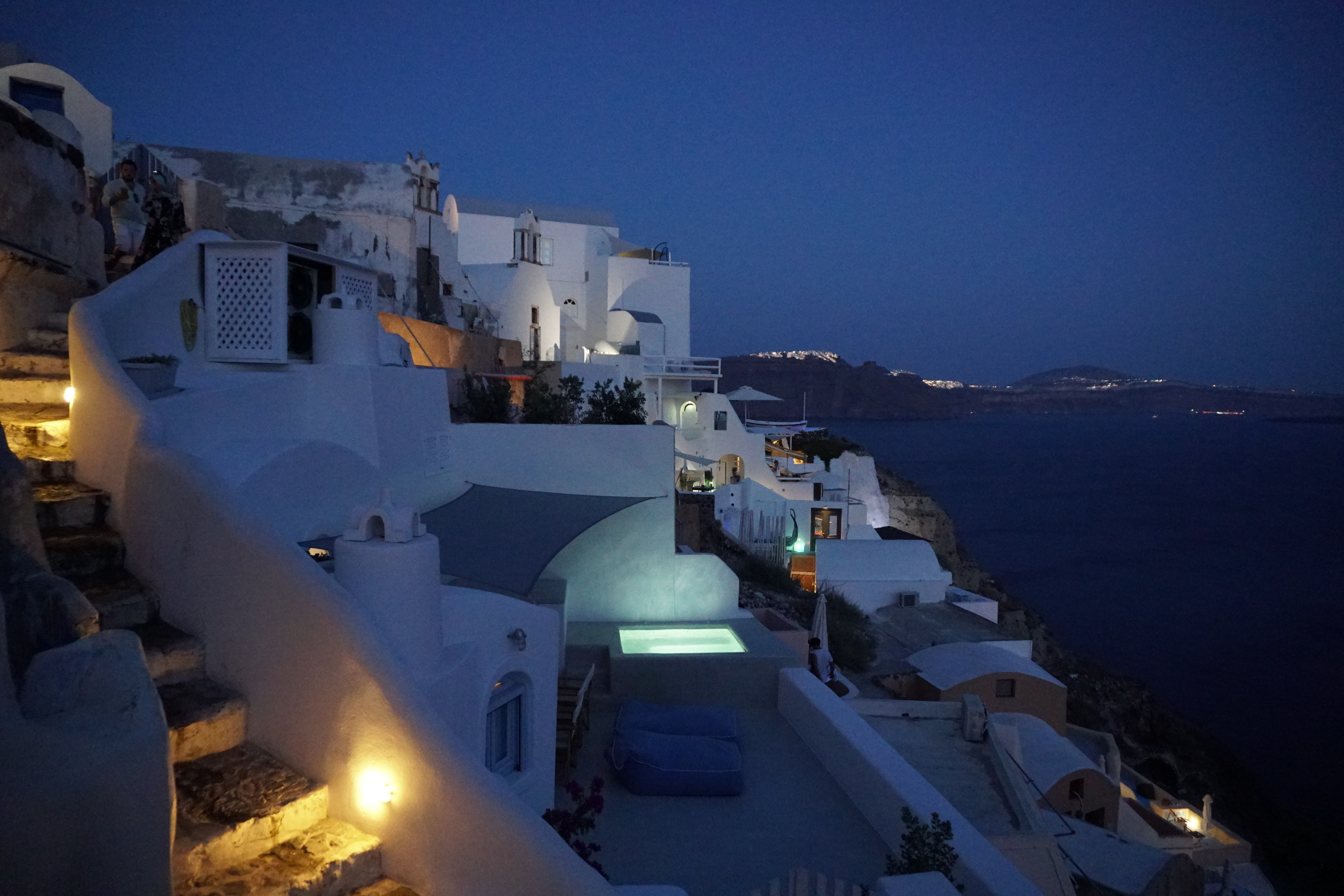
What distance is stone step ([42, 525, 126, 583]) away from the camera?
117 inches

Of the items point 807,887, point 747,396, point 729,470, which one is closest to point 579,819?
point 807,887

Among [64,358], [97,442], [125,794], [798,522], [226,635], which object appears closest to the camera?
[125,794]

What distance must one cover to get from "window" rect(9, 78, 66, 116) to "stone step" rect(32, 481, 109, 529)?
747 centimetres

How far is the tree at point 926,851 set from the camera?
4051 mm

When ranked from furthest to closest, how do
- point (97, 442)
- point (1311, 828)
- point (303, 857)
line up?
point (1311, 828)
point (97, 442)
point (303, 857)

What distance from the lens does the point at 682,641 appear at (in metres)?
7.68

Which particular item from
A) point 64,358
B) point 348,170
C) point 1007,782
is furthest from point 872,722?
point 348,170

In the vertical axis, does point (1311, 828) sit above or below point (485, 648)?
below

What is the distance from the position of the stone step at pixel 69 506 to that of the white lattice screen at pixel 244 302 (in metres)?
2.73

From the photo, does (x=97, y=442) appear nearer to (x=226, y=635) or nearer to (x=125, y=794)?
(x=226, y=635)

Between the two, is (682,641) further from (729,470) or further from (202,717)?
(729,470)

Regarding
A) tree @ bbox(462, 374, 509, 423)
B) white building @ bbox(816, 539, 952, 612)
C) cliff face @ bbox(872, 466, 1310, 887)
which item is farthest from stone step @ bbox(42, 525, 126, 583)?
white building @ bbox(816, 539, 952, 612)

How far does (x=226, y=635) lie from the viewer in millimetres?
2857

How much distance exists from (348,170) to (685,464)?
549 inches
